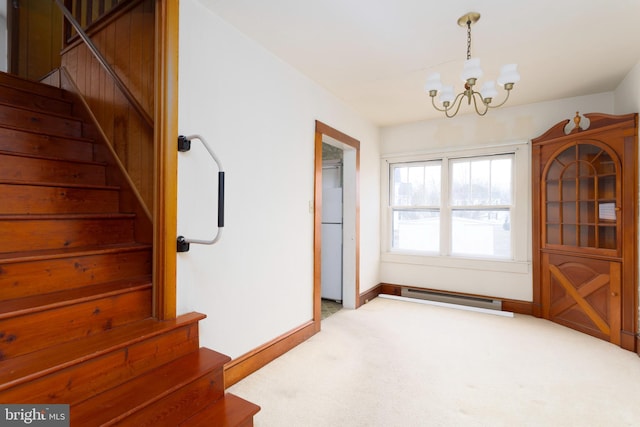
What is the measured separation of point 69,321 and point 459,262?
4.13 meters

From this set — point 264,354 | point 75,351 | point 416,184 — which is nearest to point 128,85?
point 75,351

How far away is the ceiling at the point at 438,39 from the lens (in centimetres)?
208

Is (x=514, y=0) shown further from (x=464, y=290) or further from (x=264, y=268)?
(x=464, y=290)

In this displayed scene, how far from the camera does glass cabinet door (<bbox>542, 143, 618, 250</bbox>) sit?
3.11m

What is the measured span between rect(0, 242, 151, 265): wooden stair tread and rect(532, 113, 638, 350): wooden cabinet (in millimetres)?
4036

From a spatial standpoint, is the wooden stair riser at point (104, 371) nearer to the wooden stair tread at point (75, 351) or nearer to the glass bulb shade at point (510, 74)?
the wooden stair tread at point (75, 351)

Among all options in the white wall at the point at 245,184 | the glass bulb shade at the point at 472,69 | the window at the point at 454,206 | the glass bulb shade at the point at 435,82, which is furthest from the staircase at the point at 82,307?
the window at the point at 454,206

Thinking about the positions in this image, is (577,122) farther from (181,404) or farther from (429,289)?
(181,404)

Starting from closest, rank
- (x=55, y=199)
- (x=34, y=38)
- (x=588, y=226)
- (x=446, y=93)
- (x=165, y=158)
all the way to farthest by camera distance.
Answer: (x=165, y=158) < (x=55, y=199) < (x=446, y=93) < (x=588, y=226) < (x=34, y=38)

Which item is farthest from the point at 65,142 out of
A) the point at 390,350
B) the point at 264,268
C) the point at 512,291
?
the point at 512,291

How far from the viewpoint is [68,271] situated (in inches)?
64.1

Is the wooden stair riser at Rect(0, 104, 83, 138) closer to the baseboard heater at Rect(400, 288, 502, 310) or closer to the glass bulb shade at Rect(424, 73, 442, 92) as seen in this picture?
the glass bulb shade at Rect(424, 73, 442, 92)

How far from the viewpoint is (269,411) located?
1965 millimetres

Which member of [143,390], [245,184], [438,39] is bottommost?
[143,390]
